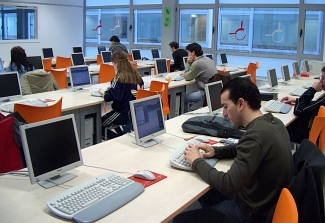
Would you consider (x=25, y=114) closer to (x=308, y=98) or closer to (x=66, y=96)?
(x=66, y=96)

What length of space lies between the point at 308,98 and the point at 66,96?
114 inches

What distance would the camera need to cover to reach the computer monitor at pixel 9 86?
433 cm

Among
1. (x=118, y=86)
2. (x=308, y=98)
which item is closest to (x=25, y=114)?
(x=118, y=86)

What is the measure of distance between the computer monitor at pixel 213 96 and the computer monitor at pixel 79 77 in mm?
2208

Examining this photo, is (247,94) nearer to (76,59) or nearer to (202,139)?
(202,139)

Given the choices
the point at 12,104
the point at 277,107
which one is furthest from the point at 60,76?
the point at 277,107

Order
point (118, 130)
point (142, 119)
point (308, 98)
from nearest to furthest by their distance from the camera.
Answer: point (142, 119) → point (308, 98) → point (118, 130)

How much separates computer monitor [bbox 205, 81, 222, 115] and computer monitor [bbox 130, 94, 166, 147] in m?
0.84

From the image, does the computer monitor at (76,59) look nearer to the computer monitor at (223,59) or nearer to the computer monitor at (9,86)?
the computer monitor at (9,86)

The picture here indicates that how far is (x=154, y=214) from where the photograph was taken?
1.80m

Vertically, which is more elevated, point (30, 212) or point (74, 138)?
point (74, 138)

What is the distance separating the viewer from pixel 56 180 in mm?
2129

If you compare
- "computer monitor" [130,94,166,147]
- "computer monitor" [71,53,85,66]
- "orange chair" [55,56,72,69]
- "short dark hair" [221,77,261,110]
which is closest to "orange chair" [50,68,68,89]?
"computer monitor" [71,53,85,66]

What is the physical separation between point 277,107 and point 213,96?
1015 mm
